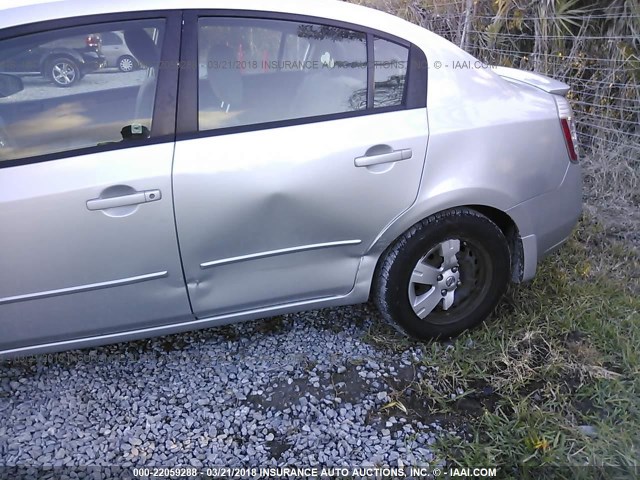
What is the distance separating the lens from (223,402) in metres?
2.41

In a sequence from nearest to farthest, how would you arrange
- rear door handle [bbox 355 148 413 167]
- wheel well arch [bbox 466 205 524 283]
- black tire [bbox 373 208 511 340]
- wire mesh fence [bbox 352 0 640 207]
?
rear door handle [bbox 355 148 413 167]
black tire [bbox 373 208 511 340]
wheel well arch [bbox 466 205 524 283]
wire mesh fence [bbox 352 0 640 207]

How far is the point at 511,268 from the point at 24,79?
2.30 metres

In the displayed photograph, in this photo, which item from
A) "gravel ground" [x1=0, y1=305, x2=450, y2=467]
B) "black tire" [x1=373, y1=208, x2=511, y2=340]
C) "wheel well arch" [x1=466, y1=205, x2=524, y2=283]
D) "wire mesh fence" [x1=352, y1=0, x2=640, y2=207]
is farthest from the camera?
"wire mesh fence" [x1=352, y1=0, x2=640, y2=207]

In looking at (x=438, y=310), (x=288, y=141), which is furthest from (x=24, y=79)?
(x=438, y=310)

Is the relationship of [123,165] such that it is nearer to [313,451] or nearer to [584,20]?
[313,451]

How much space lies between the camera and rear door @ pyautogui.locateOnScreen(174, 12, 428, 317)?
2205 millimetres

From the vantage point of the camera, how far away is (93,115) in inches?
84.4

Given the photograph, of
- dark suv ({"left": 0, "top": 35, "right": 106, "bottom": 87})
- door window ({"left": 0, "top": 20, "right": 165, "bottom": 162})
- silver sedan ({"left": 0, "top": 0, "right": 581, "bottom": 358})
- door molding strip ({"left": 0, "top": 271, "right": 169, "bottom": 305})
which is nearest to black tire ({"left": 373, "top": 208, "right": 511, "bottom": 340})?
silver sedan ({"left": 0, "top": 0, "right": 581, "bottom": 358})

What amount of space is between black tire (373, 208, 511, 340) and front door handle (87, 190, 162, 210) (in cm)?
106

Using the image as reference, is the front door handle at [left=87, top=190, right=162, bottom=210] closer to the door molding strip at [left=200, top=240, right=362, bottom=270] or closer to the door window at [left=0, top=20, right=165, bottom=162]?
the door window at [left=0, top=20, right=165, bottom=162]

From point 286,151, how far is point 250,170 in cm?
17

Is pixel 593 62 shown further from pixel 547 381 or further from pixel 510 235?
pixel 547 381

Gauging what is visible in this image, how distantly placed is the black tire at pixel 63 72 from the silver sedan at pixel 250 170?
0.04 m
